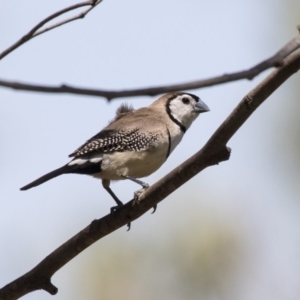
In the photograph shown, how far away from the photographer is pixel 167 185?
4.60 meters

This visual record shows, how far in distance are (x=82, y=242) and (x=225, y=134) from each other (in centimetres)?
144

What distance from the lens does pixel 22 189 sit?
20.5ft

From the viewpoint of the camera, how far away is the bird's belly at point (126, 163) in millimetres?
6797

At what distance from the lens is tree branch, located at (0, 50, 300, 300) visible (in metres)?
3.76

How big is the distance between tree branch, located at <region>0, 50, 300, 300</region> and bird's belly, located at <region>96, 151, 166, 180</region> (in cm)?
151

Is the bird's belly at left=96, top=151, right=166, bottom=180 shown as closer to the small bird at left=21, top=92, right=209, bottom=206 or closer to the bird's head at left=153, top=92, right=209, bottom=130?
the small bird at left=21, top=92, right=209, bottom=206

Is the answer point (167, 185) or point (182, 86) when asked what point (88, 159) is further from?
point (182, 86)

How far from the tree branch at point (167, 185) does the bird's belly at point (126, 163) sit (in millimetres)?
1507

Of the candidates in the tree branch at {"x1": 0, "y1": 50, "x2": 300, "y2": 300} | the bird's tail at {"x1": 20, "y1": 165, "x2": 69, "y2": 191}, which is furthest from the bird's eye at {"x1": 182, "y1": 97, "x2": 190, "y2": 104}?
the tree branch at {"x1": 0, "y1": 50, "x2": 300, "y2": 300}

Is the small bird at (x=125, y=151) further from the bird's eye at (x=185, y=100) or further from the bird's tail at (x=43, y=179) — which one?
the bird's eye at (x=185, y=100)

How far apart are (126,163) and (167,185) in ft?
7.35

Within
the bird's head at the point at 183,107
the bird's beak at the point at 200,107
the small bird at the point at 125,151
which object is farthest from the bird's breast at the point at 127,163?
the bird's beak at the point at 200,107

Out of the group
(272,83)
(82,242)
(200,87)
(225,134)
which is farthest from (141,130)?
(200,87)

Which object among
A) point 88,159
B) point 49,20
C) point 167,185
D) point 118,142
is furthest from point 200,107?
point 49,20
